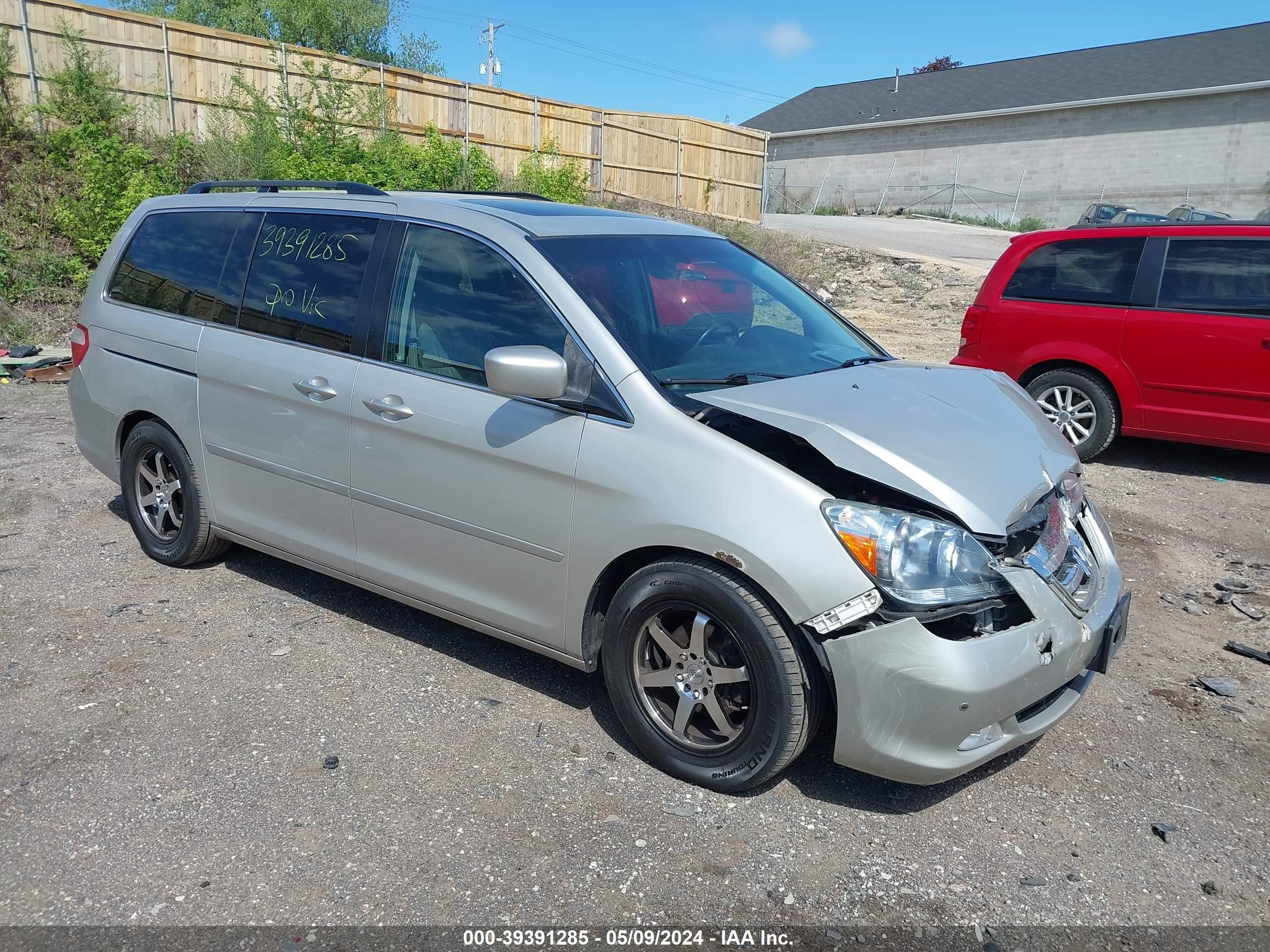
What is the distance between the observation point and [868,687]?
296cm

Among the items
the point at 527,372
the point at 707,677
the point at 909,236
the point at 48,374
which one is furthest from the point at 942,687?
the point at 909,236

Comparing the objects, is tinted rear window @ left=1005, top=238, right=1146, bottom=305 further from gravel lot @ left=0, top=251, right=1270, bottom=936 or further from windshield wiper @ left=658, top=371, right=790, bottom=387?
windshield wiper @ left=658, top=371, right=790, bottom=387

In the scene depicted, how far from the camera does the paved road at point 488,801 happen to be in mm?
2803

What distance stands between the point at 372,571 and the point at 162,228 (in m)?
2.37

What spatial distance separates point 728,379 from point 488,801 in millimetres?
1701

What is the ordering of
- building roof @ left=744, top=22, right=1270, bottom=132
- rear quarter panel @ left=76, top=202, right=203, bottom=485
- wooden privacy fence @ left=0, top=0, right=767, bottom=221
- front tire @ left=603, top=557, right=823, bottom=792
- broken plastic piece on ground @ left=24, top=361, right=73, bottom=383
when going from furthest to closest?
building roof @ left=744, top=22, right=1270, bottom=132
wooden privacy fence @ left=0, top=0, right=767, bottom=221
broken plastic piece on ground @ left=24, top=361, right=73, bottom=383
rear quarter panel @ left=76, top=202, right=203, bottom=485
front tire @ left=603, top=557, right=823, bottom=792

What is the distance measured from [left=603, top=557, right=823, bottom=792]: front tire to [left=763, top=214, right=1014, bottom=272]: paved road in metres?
17.7

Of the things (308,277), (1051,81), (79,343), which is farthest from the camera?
(1051,81)

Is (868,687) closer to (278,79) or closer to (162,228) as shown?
(162,228)

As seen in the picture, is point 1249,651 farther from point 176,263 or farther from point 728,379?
point 176,263

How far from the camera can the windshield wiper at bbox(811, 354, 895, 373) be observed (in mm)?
4020

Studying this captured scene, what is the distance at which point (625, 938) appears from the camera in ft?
8.72

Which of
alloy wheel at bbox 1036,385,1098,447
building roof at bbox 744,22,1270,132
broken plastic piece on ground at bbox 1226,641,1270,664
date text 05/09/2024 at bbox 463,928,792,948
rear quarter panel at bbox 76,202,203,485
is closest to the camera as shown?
date text 05/09/2024 at bbox 463,928,792,948

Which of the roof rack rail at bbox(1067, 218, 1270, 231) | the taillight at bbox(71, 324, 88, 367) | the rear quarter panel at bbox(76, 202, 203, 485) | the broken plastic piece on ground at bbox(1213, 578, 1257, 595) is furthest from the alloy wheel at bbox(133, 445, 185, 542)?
the roof rack rail at bbox(1067, 218, 1270, 231)
